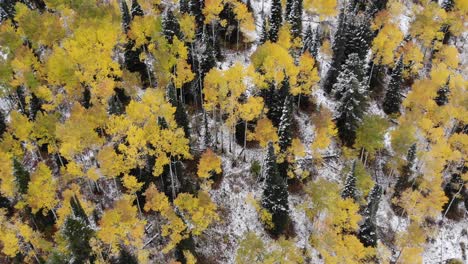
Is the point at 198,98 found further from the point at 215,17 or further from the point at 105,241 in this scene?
the point at 105,241

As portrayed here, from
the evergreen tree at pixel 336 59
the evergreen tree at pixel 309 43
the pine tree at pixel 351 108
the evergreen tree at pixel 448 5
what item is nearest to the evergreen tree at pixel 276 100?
the pine tree at pixel 351 108

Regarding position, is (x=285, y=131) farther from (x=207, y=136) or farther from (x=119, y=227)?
(x=119, y=227)

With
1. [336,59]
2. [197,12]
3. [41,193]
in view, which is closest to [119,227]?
[41,193]

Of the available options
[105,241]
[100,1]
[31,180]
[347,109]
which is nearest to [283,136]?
[347,109]

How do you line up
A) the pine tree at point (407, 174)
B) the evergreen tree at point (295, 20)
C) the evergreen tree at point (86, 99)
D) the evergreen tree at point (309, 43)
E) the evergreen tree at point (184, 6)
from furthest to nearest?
the evergreen tree at point (295, 20) < the evergreen tree at point (184, 6) < the evergreen tree at point (309, 43) < the pine tree at point (407, 174) < the evergreen tree at point (86, 99)

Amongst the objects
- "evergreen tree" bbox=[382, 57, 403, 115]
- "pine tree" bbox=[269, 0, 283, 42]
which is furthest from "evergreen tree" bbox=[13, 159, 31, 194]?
"evergreen tree" bbox=[382, 57, 403, 115]

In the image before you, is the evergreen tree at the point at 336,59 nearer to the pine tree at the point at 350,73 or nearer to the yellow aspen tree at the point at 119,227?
the pine tree at the point at 350,73

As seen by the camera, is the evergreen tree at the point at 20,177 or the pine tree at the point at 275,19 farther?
the pine tree at the point at 275,19

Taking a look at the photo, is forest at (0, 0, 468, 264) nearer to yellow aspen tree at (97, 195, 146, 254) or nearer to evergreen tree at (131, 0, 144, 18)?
yellow aspen tree at (97, 195, 146, 254)
